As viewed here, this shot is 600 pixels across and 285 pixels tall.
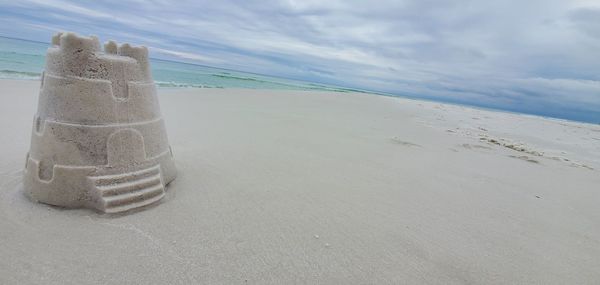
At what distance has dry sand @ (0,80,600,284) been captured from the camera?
2568 millimetres

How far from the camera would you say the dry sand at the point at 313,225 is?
2568 mm

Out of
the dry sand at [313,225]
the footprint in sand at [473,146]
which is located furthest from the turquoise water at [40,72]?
the footprint in sand at [473,146]

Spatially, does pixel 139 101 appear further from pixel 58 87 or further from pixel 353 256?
pixel 353 256

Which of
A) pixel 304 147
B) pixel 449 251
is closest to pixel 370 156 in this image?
pixel 304 147

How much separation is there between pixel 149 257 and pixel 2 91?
394 inches

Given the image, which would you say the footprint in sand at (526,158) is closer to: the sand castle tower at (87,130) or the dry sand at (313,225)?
the dry sand at (313,225)

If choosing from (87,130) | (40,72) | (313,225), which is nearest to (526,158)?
(313,225)

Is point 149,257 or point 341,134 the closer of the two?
point 149,257

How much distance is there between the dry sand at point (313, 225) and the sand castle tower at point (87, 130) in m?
0.21

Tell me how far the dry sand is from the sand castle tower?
207 mm

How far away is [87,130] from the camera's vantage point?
3.06 meters

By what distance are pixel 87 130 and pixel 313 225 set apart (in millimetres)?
2412

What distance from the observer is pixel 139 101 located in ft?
11.0

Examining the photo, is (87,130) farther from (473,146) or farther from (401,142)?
(473,146)
